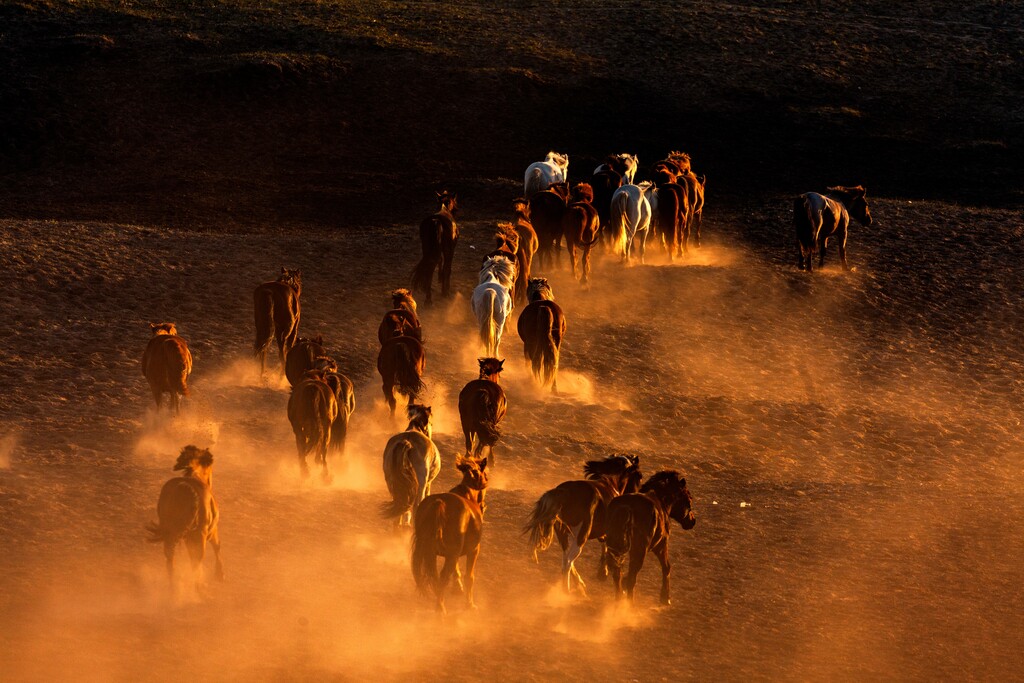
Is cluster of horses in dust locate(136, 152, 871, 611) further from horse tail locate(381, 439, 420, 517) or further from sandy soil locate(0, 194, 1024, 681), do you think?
sandy soil locate(0, 194, 1024, 681)

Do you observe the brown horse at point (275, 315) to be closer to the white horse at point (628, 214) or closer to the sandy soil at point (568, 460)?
the sandy soil at point (568, 460)

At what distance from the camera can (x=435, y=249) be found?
2252 centimetres

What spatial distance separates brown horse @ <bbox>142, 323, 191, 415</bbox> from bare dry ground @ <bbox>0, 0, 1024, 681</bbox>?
0.56 metres

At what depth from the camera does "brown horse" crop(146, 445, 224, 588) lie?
12.1m

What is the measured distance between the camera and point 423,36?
4322 cm

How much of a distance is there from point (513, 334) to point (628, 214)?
13.8 feet

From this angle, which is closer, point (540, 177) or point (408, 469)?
point (408, 469)

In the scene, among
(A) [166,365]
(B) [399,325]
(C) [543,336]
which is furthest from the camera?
(C) [543,336]

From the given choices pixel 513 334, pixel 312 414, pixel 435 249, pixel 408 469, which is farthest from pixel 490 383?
pixel 435 249

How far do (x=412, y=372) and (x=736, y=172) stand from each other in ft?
62.7

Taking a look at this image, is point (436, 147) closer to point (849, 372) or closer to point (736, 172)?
point (736, 172)

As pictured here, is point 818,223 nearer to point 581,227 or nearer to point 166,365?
point 581,227

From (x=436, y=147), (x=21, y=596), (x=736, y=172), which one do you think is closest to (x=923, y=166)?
(x=736, y=172)

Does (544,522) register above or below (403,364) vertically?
below
